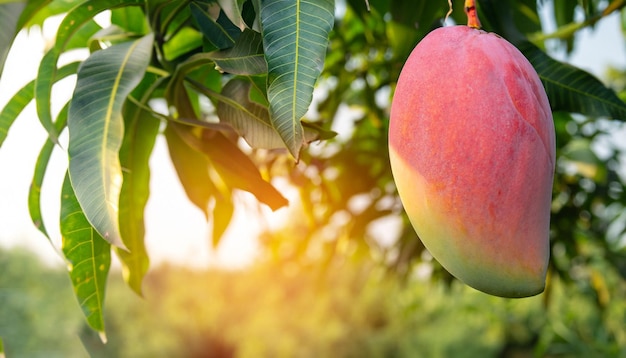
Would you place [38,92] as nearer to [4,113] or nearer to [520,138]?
[4,113]

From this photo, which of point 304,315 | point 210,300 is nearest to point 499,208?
point 304,315

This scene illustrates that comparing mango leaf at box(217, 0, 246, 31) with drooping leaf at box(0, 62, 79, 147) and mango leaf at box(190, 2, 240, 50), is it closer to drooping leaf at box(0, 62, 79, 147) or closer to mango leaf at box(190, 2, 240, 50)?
mango leaf at box(190, 2, 240, 50)

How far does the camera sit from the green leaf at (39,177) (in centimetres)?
56

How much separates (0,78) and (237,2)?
0.48 feet

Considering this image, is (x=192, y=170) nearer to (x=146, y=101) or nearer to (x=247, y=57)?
(x=146, y=101)

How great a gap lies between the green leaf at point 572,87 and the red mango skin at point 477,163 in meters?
0.21

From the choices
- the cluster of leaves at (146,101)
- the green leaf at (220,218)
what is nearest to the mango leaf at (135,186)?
the cluster of leaves at (146,101)

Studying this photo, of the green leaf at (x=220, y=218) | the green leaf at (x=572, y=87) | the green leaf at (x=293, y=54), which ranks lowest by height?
the green leaf at (x=220, y=218)

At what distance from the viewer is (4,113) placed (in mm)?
550

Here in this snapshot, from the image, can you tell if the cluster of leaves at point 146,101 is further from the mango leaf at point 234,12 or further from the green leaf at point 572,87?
the green leaf at point 572,87

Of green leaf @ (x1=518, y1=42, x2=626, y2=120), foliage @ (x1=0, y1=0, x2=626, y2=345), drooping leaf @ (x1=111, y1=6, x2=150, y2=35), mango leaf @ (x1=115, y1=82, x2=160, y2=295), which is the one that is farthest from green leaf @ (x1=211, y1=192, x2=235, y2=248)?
green leaf @ (x1=518, y1=42, x2=626, y2=120)

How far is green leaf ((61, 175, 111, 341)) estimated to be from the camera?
1.64ft

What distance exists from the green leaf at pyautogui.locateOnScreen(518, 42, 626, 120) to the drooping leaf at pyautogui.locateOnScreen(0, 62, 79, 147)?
41 centimetres

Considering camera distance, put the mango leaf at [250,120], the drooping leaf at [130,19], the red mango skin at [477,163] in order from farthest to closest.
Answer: the drooping leaf at [130,19] < the mango leaf at [250,120] < the red mango skin at [477,163]
